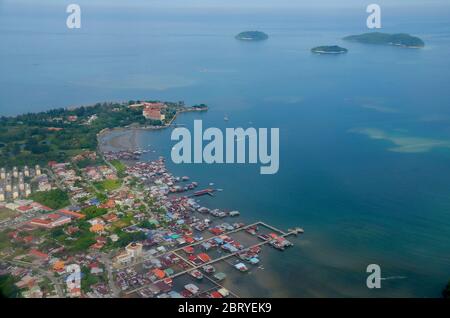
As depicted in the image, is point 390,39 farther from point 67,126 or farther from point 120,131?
point 67,126

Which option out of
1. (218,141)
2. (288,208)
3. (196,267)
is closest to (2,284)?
(196,267)

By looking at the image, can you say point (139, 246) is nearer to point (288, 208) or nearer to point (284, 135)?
point (288, 208)

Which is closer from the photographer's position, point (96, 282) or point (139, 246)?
point (96, 282)

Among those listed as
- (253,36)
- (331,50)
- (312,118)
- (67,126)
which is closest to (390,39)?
(331,50)

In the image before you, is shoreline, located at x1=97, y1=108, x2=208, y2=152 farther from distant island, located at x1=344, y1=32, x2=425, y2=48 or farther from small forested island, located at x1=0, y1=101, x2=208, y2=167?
distant island, located at x1=344, y1=32, x2=425, y2=48

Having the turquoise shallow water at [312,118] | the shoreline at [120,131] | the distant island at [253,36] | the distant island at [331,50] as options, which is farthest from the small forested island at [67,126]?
the distant island at [253,36]

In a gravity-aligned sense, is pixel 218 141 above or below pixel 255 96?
below

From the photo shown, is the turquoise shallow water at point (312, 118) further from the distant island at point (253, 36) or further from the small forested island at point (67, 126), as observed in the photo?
the small forested island at point (67, 126)
